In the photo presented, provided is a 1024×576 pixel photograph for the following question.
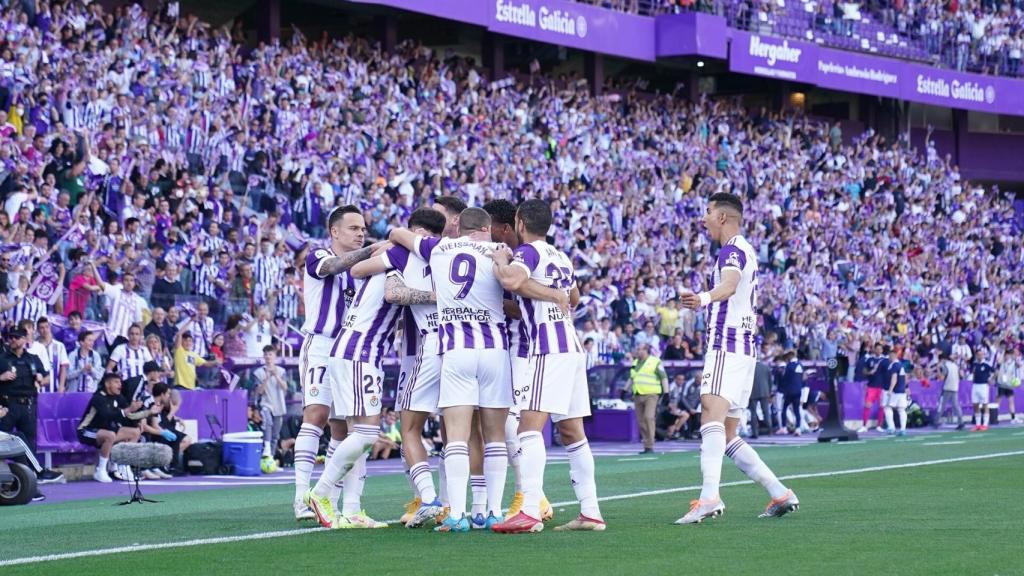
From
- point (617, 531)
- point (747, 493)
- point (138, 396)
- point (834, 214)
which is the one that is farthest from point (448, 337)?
point (834, 214)

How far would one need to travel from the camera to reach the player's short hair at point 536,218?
10797mm

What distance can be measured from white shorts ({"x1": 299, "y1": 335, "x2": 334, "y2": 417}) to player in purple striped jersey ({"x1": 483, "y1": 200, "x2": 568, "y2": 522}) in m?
1.43

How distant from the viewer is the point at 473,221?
10.8m

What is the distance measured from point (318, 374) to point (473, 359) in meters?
1.67

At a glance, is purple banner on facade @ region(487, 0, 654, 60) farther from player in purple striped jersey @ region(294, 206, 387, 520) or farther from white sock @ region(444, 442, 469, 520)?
white sock @ region(444, 442, 469, 520)

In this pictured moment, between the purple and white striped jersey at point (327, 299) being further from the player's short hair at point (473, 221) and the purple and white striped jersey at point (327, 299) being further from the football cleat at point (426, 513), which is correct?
the football cleat at point (426, 513)

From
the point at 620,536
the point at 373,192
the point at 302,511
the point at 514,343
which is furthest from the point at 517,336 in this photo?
the point at 373,192

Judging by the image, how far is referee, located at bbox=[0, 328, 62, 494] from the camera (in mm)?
17953

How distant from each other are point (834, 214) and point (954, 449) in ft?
65.1

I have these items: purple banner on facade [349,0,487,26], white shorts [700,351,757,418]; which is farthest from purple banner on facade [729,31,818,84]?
white shorts [700,351,757,418]

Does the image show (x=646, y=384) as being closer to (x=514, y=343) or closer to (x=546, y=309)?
(x=514, y=343)

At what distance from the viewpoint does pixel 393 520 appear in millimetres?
12133

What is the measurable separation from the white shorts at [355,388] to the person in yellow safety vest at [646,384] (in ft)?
47.5

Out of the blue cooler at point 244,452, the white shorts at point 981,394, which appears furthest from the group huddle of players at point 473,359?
the white shorts at point 981,394
